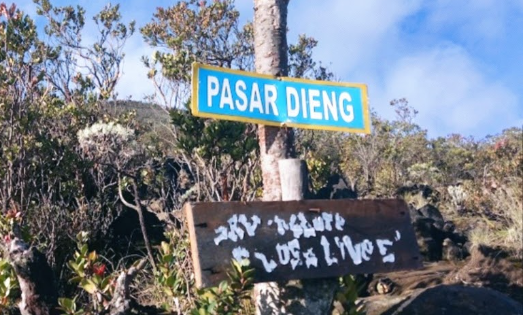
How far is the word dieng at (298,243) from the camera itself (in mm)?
3508

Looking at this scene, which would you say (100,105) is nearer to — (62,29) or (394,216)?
(62,29)

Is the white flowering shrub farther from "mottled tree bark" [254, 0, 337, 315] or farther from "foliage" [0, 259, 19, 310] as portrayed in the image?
"mottled tree bark" [254, 0, 337, 315]

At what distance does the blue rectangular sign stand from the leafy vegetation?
0.94m

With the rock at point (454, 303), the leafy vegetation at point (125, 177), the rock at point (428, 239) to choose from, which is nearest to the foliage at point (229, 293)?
the leafy vegetation at point (125, 177)

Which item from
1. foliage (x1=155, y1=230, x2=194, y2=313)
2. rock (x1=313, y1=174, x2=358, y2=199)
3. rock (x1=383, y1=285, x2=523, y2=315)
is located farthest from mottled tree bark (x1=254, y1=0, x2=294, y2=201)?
rock (x1=313, y1=174, x2=358, y2=199)

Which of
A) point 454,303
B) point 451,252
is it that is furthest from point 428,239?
point 454,303

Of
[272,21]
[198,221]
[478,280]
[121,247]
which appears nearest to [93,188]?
[121,247]

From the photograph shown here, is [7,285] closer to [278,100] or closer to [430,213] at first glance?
[278,100]

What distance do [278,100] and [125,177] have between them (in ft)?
21.0

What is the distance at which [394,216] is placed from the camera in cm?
394

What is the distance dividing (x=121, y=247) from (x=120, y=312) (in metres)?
5.31

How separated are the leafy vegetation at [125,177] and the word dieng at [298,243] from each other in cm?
17

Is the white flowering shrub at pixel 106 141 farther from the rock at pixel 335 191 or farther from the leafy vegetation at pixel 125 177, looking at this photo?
the rock at pixel 335 191

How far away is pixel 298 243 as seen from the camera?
3.62 metres
